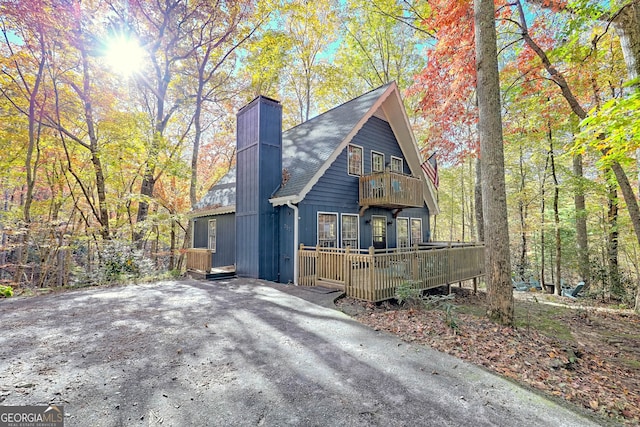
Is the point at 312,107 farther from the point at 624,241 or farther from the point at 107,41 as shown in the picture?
the point at 624,241

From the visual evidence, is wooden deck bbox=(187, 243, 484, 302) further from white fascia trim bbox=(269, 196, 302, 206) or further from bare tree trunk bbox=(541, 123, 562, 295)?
bare tree trunk bbox=(541, 123, 562, 295)

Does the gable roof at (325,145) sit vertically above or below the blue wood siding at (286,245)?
above

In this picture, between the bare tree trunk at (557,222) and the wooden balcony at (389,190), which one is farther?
the bare tree trunk at (557,222)

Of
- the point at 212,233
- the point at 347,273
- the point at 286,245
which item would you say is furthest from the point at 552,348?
the point at 212,233

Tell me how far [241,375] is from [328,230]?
278 inches

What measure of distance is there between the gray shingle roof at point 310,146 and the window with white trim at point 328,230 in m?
1.55

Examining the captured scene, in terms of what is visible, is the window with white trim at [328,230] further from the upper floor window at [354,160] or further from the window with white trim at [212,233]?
the window with white trim at [212,233]

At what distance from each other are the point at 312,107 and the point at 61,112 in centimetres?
1556

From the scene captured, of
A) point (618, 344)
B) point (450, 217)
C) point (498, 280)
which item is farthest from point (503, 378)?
point (450, 217)

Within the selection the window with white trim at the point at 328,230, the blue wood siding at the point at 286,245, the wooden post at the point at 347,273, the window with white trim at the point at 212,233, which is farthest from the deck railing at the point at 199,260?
the wooden post at the point at 347,273

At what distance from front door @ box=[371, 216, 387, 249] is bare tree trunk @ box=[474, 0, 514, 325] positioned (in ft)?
20.8

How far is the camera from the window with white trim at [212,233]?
13070mm

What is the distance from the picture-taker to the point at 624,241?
1264 cm

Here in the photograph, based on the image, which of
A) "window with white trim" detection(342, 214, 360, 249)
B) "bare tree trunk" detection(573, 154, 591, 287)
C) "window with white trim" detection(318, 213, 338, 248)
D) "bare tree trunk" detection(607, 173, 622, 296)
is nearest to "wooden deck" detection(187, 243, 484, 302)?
"window with white trim" detection(318, 213, 338, 248)
